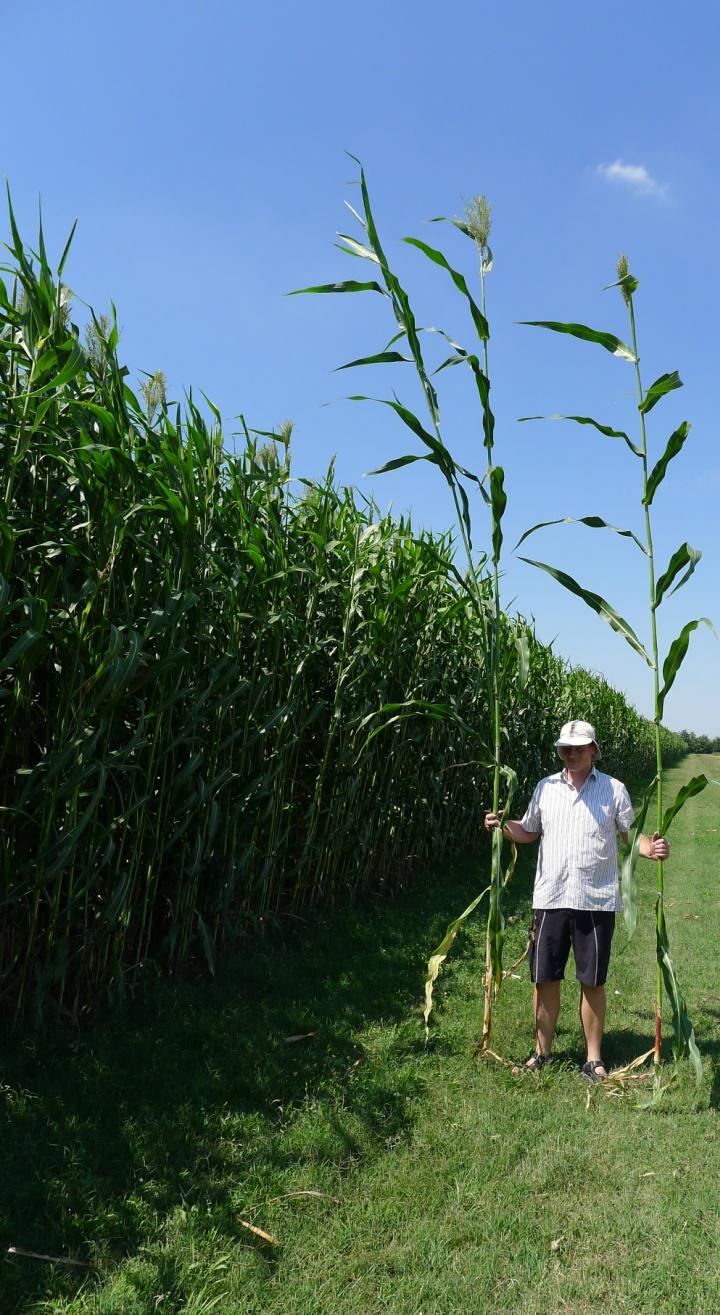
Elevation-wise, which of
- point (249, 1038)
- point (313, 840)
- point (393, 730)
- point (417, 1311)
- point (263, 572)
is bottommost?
point (417, 1311)

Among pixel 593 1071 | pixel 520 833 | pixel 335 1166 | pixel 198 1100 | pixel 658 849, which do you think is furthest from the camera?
pixel 520 833

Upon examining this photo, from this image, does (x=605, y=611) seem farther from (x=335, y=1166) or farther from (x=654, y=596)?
(x=335, y=1166)

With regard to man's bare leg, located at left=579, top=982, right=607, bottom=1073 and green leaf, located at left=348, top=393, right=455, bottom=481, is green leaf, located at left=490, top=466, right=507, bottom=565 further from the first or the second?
man's bare leg, located at left=579, top=982, right=607, bottom=1073

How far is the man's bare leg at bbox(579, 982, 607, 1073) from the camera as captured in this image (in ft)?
13.2

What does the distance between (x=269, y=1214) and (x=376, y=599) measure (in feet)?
12.8

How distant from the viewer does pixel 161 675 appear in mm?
3852

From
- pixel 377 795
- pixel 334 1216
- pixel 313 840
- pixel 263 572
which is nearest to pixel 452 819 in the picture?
pixel 377 795

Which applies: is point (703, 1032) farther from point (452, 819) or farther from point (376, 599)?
point (452, 819)

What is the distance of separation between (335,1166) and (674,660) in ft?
8.55

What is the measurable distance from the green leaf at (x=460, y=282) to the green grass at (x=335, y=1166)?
11.5 ft

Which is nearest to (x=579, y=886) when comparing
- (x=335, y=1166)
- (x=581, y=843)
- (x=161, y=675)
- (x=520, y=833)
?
(x=581, y=843)

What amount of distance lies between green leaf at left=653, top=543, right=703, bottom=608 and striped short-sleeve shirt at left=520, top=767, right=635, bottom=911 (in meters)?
0.94

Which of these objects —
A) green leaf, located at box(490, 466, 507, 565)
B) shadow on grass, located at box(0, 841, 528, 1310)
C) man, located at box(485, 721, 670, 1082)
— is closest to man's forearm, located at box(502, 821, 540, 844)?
man, located at box(485, 721, 670, 1082)

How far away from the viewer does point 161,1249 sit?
2.55 meters
